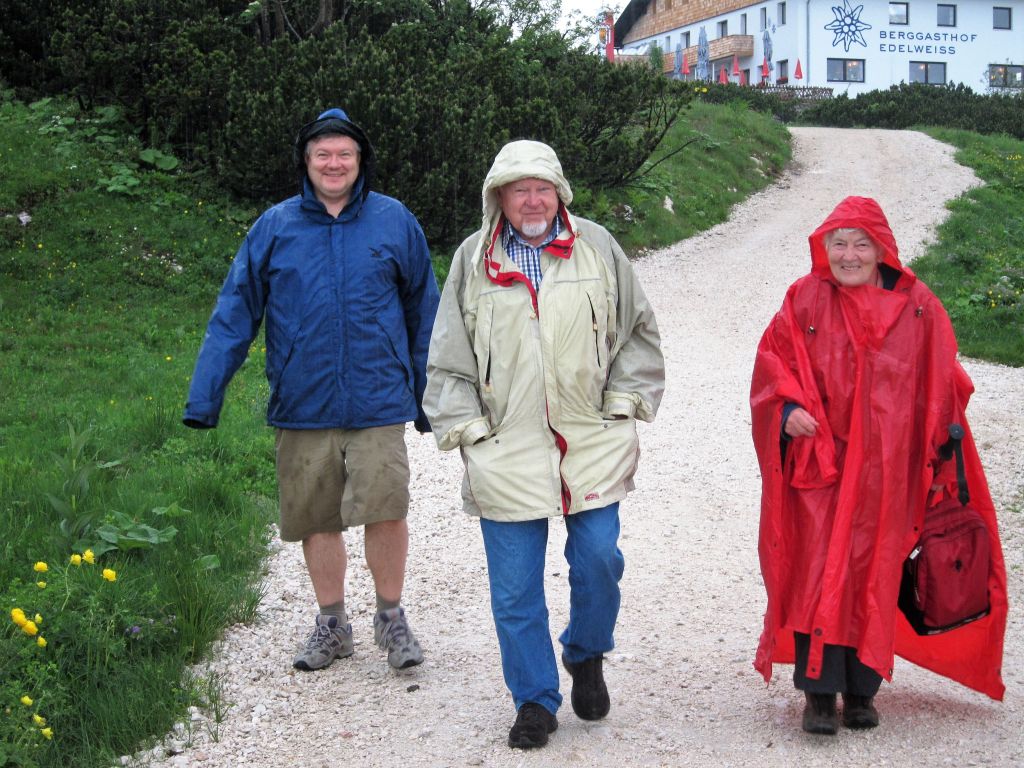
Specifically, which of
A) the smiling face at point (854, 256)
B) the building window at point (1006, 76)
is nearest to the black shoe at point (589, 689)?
the smiling face at point (854, 256)

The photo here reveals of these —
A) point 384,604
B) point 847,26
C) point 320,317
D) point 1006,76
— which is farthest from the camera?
point 847,26

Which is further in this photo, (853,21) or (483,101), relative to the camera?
(853,21)

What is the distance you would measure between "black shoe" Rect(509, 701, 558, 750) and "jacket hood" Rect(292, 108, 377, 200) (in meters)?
2.08

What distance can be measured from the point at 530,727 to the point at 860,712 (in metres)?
1.12

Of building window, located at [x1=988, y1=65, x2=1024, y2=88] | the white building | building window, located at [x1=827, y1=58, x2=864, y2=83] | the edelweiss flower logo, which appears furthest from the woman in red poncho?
the edelweiss flower logo

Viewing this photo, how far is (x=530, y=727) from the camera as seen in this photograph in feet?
12.8

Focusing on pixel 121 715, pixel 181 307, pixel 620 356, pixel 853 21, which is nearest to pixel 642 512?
pixel 620 356

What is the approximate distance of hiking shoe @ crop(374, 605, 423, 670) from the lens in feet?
15.4

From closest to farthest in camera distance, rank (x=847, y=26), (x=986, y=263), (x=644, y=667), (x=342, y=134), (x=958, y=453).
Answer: (x=958, y=453)
(x=342, y=134)
(x=644, y=667)
(x=986, y=263)
(x=847, y=26)

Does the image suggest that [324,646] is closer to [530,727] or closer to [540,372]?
[530,727]

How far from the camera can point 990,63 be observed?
4966 centimetres

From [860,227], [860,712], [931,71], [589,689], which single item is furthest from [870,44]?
[589,689]

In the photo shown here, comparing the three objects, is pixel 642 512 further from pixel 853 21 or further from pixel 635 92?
pixel 853 21

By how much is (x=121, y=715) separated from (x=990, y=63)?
173 ft
